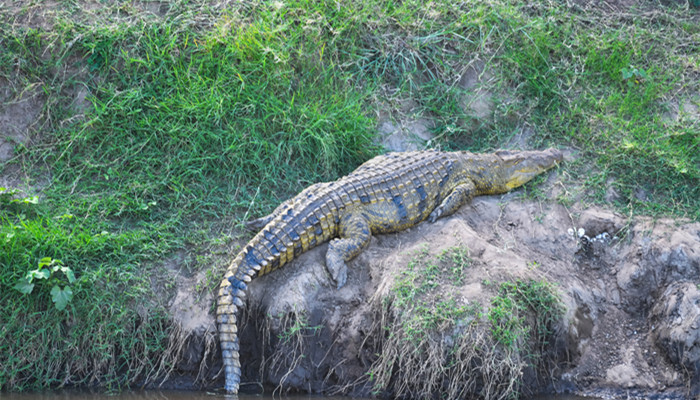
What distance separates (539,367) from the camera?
17.2 feet

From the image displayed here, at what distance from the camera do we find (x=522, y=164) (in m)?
6.77

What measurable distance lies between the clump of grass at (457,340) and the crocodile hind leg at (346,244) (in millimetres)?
489

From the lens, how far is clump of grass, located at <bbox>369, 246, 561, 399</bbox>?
491cm

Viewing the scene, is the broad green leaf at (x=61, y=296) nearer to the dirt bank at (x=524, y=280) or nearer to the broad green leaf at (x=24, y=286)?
the broad green leaf at (x=24, y=286)

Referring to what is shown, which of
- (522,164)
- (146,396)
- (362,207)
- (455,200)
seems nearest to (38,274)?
(146,396)

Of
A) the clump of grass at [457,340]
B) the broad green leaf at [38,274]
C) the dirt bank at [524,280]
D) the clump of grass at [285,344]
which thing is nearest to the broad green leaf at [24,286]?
the broad green leaf at [38,274]

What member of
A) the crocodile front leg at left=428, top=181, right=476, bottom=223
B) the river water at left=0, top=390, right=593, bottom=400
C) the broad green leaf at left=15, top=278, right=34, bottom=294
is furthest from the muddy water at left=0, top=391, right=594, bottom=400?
the crocodile front leg at left=428, top=181, right=476, bottom=223

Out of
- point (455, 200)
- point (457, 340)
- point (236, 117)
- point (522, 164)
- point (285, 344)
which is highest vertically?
point (236, 117)

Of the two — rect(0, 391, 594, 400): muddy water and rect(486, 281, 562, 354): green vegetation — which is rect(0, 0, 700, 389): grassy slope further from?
rect(486, 281, 562, 354): green vegetation

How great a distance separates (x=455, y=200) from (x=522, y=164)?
86cm

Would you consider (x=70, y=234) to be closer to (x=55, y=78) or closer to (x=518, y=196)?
(x=55, y=78)

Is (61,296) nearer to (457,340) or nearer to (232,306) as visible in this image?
(232,306)

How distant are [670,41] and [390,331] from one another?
16.2ft

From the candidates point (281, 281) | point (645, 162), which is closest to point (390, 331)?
point (281, 281)
